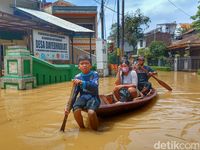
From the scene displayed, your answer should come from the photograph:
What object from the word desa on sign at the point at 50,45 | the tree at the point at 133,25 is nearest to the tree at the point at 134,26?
the tree at the point at 133,25

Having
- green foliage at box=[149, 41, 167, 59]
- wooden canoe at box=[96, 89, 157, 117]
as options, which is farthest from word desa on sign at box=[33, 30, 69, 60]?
green foliage at box=[149, 41, 167, 59]

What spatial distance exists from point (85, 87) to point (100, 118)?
1.09 m

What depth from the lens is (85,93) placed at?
18.4 feet

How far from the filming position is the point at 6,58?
43.5 ft

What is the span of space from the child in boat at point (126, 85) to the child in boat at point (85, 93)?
185cm

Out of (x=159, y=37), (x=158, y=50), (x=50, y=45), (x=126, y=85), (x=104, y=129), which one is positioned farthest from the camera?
(x=159, y=37)

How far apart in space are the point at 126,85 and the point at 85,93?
2036 millimetres

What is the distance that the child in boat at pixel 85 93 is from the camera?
17.8 ft

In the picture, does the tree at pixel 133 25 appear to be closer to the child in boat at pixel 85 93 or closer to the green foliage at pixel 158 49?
the green foliage at pixel 158 49

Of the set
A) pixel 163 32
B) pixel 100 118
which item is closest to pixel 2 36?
pixel 100 118

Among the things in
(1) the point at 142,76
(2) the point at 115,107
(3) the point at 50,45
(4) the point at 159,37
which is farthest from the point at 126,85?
(4) the point at 159,37

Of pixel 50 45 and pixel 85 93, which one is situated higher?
pixel 50 45

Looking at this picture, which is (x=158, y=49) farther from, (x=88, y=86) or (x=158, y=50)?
(x=88, y=86)

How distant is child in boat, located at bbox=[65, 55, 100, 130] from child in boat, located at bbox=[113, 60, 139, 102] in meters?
1.85
